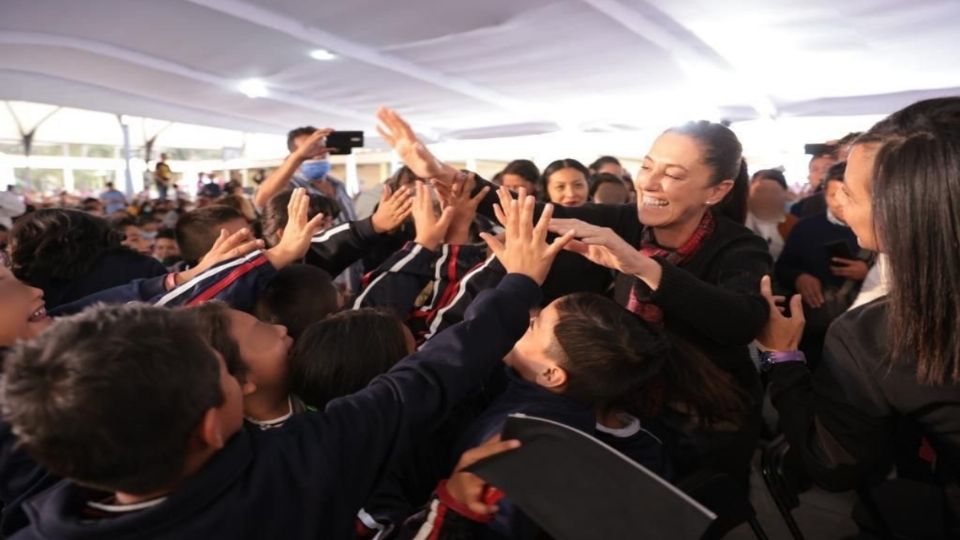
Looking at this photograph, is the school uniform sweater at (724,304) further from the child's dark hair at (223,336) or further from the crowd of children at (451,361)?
the child's dark hair at (223,336)

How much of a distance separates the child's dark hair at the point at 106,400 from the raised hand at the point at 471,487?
407 millimetres

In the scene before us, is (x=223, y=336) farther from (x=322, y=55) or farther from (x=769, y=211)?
(x=322, y=55)

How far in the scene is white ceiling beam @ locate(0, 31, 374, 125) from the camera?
5773 mm

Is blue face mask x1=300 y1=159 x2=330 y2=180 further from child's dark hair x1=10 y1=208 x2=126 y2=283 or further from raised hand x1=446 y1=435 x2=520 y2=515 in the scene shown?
raised hand x1=446 y1=435 x2=520 y2=515

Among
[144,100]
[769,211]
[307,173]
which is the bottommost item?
[769,211]

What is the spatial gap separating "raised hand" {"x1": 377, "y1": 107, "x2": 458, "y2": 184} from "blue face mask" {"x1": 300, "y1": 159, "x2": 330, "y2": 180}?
6.67ft

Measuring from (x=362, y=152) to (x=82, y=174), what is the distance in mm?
10407

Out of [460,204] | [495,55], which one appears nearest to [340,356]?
[460,204]

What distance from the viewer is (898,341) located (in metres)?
0.91

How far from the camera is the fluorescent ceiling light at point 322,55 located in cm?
658

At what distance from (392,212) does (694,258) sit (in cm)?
98

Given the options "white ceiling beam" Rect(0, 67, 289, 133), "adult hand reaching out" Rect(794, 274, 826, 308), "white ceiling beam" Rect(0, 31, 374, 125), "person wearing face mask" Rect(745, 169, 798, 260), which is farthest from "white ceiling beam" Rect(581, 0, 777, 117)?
"white ceiling beam" Rect(0, 67, 289, 133)

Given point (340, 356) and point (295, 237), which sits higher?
point (295, 237)

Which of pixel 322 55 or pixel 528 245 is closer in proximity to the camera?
pixel 528 245
